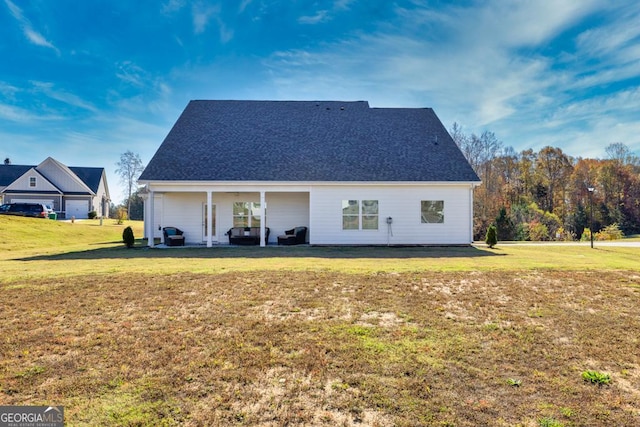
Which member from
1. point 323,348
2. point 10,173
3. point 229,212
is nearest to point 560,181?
point 229,212

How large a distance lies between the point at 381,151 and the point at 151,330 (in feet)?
49.1

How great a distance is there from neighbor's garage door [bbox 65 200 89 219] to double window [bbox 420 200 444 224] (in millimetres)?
40868

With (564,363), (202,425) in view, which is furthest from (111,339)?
(564,363)

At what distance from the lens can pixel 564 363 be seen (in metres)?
4.27

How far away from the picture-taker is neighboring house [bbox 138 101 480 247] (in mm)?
16062

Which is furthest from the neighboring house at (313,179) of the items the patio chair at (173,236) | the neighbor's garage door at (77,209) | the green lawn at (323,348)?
the neighbor's garage door at (77,209)

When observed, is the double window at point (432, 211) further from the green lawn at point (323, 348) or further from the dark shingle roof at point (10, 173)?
the dark shingle roof at point (10, 173)

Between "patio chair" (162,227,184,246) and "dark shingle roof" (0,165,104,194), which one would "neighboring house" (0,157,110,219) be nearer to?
"dark shingle roof" (0,165,104,194)

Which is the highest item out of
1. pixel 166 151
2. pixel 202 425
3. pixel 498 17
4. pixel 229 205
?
pixel 498 17

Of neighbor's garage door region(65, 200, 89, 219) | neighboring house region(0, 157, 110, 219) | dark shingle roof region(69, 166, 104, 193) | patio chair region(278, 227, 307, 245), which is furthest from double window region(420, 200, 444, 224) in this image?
dark shingle roof region(69, 166, 104, 193)

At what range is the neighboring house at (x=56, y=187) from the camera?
36.8m

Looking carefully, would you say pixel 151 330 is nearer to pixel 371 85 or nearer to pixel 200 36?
pixel 200 36

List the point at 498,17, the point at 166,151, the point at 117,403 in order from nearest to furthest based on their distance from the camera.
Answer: the point at 117,403
the point at 498,17
the point at 166,151

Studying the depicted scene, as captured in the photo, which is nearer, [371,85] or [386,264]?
[386,264]
